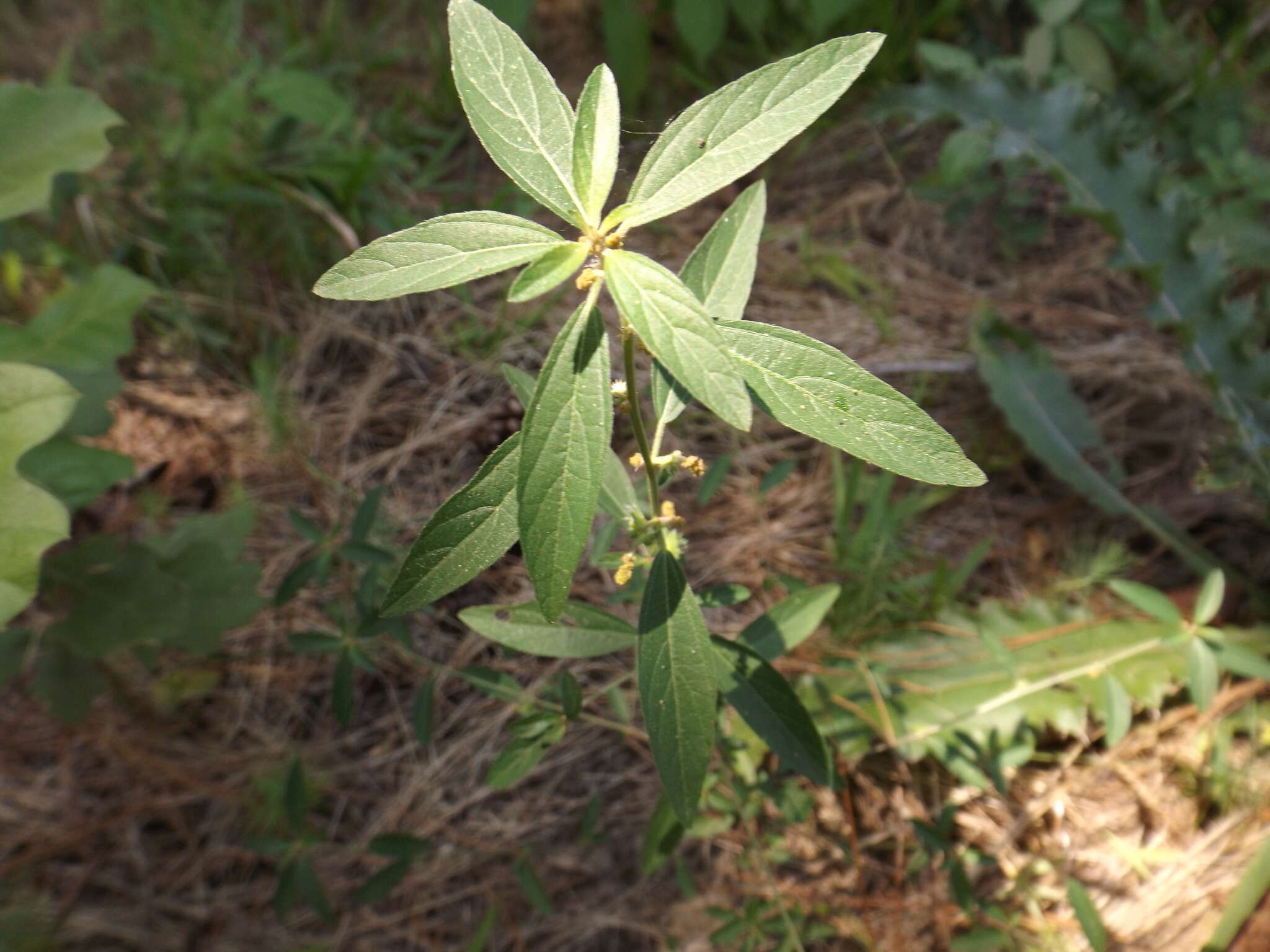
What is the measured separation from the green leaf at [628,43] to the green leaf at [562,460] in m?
1.82

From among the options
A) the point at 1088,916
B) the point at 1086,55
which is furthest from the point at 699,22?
the point at 1088,916

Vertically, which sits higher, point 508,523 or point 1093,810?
point 508,523

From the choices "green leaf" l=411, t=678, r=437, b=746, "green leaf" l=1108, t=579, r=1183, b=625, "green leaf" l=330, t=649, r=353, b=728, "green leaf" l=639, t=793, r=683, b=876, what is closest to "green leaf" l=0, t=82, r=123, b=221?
"green leaf" l=330, t=649, r=353, b=728

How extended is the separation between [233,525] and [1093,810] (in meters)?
2.10

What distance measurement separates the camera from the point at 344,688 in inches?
61.9

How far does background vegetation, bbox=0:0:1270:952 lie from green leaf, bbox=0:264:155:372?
1 cm

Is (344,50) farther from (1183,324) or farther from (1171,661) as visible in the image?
(1171,661)

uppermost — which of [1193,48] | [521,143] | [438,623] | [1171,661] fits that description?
[1193,48]

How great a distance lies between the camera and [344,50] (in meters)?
2.70

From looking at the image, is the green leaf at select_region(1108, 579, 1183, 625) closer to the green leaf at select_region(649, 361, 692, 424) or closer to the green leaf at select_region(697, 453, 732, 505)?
the green leaf at select_region(697, 453, 732, 505)

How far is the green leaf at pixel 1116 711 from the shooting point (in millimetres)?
1576

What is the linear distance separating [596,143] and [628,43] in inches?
70.6

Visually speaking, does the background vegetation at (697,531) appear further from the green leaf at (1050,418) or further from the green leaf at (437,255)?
the green leaf at (437,255)

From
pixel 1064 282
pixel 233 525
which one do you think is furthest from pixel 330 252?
pixel 1064 282
